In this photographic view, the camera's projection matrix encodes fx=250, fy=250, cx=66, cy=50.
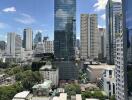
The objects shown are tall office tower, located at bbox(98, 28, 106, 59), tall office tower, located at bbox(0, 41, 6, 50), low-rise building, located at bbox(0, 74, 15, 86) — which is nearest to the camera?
low-rise building, located at bbox(0, 74, 15, 86)

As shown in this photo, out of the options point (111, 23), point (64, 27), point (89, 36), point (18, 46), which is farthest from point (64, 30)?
point (18, 46)

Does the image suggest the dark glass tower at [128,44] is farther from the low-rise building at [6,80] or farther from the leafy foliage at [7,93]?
the low-rise building at [6,80]

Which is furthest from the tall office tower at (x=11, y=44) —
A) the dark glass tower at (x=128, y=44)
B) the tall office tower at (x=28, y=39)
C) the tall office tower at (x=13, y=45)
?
the dark glass tower at (x=128, y=44)

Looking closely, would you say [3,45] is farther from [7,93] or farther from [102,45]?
[7,93]

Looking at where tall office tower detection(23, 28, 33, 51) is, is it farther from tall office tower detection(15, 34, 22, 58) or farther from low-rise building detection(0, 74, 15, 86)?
low-rise building detection(0, 74, 15, 86)

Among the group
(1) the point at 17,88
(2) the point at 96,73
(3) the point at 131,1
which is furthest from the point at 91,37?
(3) the point at 131,1

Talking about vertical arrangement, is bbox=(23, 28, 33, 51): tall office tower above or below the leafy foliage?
above

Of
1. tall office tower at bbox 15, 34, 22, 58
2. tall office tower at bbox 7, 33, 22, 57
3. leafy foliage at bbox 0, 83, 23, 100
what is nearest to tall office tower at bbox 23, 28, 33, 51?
tall office tower at bbox 15, 34, 22, 58
